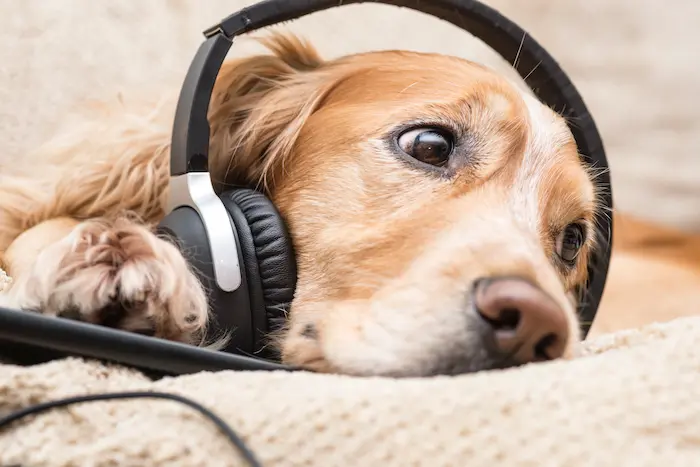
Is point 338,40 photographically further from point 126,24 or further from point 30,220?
point 30,220

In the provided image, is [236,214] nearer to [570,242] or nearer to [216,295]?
[216,295]

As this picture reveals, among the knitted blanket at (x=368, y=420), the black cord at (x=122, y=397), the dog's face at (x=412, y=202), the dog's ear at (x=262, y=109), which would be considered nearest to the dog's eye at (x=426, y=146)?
the dog's face at (x=412, y=202)

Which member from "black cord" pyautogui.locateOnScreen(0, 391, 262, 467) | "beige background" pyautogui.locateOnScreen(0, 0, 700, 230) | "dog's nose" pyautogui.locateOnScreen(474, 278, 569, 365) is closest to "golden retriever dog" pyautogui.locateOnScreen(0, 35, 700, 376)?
"dog's nose" pyautogui.locateOnScreen(474, 278, 569, 365)

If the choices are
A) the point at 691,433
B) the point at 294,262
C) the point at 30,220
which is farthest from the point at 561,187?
the point at 30,220

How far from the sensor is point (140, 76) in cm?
162

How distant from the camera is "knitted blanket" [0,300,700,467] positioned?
515mm

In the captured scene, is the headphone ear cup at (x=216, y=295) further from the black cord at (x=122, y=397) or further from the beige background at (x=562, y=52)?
the beige background at (x=562, y=52)

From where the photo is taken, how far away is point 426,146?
1002 mm

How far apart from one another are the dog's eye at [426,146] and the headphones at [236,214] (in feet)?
0.69

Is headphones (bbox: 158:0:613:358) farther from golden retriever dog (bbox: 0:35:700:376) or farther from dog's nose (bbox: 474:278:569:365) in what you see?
dog's nose (bbox: 474:278:569:365)

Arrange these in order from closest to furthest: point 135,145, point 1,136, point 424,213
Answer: point 424,213
point 135,145
point 1,136

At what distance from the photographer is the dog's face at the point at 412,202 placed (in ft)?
2.34

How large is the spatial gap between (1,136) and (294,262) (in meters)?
0.86

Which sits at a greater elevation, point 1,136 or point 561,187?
point 561,187
